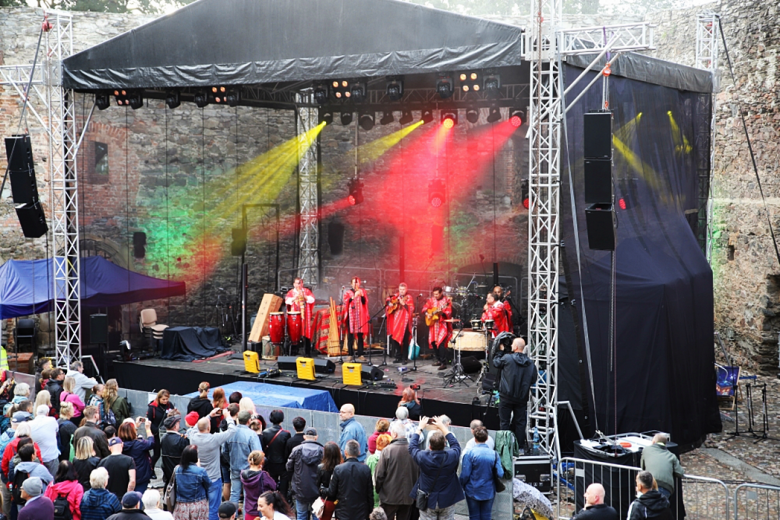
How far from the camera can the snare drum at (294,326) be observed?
1474cm

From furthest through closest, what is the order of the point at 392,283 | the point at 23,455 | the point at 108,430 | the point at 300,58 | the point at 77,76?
the point at 392,283 → the point at 77,76 → the point at 300,58 → the point at 108,430 → the point at 23,455

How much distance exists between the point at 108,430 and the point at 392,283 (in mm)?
10846

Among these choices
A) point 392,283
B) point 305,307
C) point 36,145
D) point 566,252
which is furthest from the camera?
point 392,283

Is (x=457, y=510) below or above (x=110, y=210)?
below

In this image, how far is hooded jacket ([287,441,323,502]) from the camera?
7.14m

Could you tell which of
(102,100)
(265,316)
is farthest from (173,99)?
(265,316)

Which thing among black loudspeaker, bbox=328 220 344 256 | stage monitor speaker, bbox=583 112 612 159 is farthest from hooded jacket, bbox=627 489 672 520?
black loudspeaker, bbox=328 220 344 256

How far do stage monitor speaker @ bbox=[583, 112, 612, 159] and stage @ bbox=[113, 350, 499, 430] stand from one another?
3.47 metres

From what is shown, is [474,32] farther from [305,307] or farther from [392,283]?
[392,283]

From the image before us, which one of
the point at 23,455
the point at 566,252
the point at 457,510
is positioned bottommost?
the point at 457,510

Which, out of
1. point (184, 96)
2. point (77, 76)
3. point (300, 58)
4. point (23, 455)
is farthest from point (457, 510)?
point (184, 96)

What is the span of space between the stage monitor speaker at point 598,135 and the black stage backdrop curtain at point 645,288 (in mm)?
1219

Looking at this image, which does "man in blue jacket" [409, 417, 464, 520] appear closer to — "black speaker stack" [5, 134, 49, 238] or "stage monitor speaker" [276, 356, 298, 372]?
"stage monitor speaker" [276, 356, 298, 372]

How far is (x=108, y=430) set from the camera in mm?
7621
